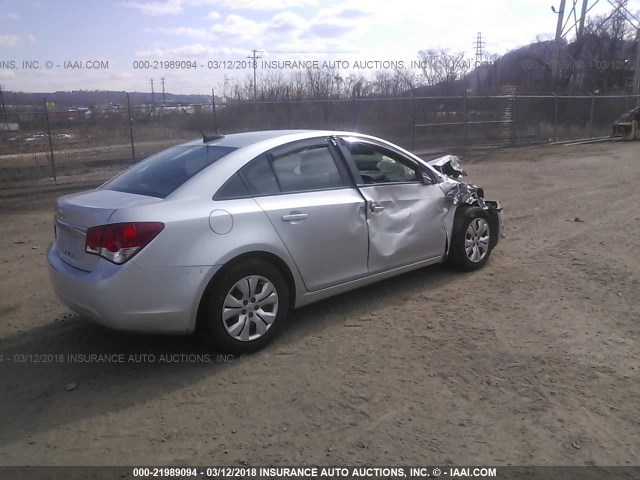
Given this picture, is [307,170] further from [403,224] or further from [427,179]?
[427,179]

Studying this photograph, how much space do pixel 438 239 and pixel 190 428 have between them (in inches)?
126

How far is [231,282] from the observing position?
4094 millimetres

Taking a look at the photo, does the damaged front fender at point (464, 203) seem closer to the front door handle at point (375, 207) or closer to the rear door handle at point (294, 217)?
the front door handle at point (375, 207)

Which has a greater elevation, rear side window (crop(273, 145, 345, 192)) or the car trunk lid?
rear side window (crop(273, 145, 345, 192))

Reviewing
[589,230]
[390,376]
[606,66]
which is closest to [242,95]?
[589,230]

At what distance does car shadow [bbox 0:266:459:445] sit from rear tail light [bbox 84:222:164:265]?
860 millimetres

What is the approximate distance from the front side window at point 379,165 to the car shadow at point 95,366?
1143mm

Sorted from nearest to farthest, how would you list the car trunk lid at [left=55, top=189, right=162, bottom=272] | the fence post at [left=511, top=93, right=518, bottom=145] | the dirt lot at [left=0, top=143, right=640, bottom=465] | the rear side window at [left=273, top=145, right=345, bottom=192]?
A: the dirt lot at [left=0, top=143, right=640, bottom=465] → the car trunk lid at [left=55, top=189, right=162, bottom=272] → the rear side window at [left=273, top=145, right=345, bottom=192] → the fence post at [left=511, top=93, right=518, bottom=145]

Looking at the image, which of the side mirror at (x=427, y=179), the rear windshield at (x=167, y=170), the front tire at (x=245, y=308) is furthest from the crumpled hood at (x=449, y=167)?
the front tire at (x=245, y=308)

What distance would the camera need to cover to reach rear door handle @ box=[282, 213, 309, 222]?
4.44 meters

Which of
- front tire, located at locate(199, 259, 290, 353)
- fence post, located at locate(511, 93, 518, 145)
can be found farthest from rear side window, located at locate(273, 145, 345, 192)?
fence post, located at locate(511, 93, 518, 145)

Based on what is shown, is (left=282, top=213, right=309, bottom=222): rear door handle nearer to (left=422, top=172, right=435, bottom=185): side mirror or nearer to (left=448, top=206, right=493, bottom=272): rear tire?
(left=422, top=172, right=435, bottom=185): side mirror

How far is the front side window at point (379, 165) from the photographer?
5.20 meters

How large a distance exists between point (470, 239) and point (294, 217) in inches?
93.4
